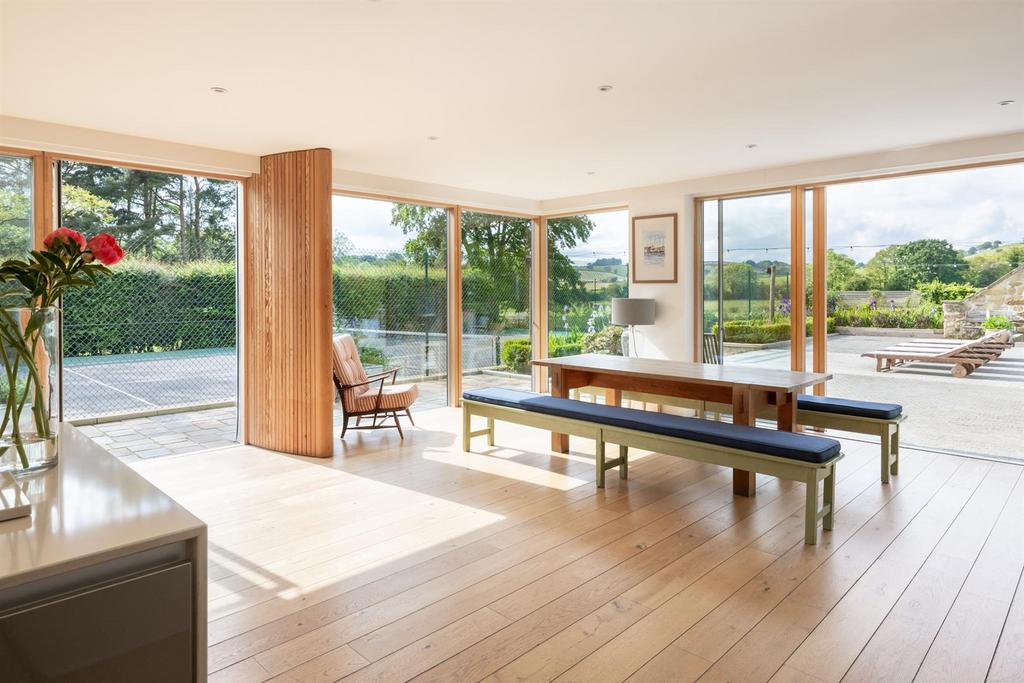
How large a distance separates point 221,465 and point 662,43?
4177 millimetres

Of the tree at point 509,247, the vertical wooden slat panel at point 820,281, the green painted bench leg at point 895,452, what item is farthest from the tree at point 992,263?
the tree at point 509,247

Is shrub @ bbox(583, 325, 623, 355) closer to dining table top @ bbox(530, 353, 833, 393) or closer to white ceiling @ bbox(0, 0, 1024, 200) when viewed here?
dining table top @ bbox(530, 353, 833, 393)

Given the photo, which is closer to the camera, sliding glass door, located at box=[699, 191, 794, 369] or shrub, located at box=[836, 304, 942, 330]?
shrub, located at box=[836, 304, 942, 330]

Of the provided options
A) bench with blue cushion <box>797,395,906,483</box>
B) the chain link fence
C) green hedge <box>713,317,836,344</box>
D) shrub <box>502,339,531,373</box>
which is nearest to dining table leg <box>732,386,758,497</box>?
bench with blue cushion <box>797,395,906,483</box>

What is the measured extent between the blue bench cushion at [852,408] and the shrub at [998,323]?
4.25 ft

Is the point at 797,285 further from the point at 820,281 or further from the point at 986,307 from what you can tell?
the point at 986,307

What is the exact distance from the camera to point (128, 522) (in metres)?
1.33

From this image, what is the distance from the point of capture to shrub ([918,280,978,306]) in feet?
16.9

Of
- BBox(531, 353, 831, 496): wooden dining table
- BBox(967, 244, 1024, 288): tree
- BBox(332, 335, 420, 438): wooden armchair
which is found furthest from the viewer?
BBox(332, 335, 420, 438): wooden armchair

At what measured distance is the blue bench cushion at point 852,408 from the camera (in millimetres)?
4367

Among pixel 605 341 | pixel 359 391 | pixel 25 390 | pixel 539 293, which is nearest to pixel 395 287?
pixel 359 391

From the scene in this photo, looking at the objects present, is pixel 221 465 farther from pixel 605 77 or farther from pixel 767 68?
pixel 767 68

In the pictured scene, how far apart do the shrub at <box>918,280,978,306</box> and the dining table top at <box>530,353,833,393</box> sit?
1.37 meters

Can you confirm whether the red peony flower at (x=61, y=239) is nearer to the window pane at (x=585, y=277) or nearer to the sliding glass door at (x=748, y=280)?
the sliding glass door at (x=748, y=280)
